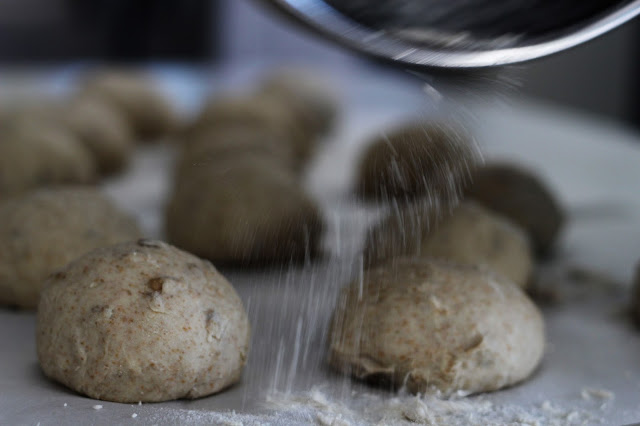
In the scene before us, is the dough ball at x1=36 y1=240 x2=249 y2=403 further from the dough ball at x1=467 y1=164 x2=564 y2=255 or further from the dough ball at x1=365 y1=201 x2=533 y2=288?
the dough ball at x1=467 y1=164 x2=564 y2=255

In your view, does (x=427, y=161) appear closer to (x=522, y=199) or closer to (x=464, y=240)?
(x=464, y=240)

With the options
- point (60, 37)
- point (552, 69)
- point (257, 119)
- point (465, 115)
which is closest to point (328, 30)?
point (465, 115)

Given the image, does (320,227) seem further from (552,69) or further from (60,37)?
(60,37)

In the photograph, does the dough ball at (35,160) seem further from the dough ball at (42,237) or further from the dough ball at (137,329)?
the dough ball at (137,329)

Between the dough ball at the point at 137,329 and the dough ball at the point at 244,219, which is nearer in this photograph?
the dough ball at the point at 137,329

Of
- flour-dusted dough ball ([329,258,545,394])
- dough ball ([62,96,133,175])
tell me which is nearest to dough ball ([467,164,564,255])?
flour-dusted dough ball ([329,258,545,394])

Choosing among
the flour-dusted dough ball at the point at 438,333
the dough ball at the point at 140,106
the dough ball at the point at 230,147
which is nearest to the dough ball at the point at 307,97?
the dough ball at the point at 140,106

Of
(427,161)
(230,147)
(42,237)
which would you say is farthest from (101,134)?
(427,161)
